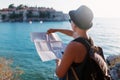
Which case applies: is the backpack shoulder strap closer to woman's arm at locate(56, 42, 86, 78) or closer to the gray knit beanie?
woman's arm at locate(56, 42, 86, 78)

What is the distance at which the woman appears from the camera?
2588 mm

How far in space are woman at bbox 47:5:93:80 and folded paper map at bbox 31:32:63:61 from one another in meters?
0.41

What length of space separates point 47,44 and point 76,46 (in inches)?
33.2

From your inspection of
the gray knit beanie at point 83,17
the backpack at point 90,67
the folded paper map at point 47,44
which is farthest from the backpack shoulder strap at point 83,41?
the folded paper map at point 47,44

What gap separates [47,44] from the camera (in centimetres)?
338

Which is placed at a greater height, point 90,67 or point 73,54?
point 73,54

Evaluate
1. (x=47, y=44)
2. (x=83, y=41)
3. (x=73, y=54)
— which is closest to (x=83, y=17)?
(x=83, y=41)

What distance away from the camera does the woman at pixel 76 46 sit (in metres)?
2.59

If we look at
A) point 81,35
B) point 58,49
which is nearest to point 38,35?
point 58,49

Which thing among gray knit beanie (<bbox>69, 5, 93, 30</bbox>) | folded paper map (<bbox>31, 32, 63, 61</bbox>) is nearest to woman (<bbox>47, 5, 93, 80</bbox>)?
gray knit beanie (<bbox>69, 5, 93, 30</bbox>)

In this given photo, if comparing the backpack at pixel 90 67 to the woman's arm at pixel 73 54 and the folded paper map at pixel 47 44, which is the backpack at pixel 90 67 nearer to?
the woman's arm at pixel 73 54

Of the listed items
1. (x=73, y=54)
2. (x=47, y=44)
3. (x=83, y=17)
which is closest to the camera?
(x=73, y=54)

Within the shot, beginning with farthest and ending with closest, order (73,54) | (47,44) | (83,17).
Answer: (47,44), (83,17), (73,54)

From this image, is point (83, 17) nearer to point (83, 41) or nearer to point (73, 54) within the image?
point (83, 41)
